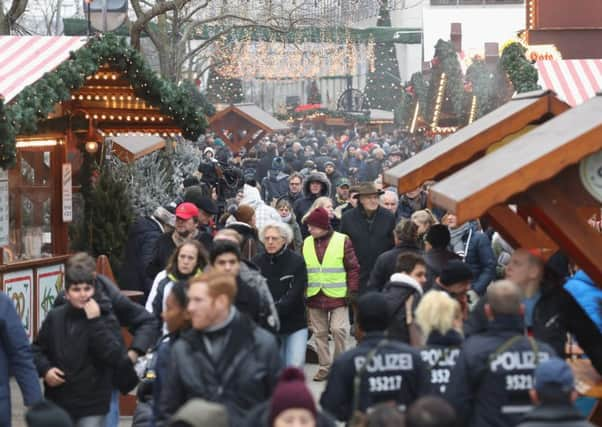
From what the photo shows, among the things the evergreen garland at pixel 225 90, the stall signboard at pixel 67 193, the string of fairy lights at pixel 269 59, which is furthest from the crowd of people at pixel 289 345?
the evergreen garland at pixel 225 90

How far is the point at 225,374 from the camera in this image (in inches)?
283

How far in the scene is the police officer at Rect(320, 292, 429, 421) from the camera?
7371 millimetres

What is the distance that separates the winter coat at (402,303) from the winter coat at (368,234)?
4.79m

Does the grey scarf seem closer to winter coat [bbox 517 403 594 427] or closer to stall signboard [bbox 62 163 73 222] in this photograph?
stall signboard [bbox 62 163 73 222]

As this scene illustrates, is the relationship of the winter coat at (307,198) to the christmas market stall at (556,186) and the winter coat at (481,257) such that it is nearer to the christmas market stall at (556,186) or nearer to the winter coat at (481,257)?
the winter coat at (481,257)

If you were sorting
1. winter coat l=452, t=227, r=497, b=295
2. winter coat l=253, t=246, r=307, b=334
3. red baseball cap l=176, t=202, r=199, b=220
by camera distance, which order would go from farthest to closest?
winter coat l=452, t=227, r=497, b=295, red baseball cap l=176, t=202, r=199, b=220, winter coat l=253, t=246, r=307, b=334

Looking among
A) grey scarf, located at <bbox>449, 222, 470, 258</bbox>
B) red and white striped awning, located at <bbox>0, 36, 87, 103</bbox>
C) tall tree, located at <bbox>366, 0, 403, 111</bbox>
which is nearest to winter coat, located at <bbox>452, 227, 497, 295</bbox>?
grey scarf, located at <bbox>449, 222, 470, 258</bbox>

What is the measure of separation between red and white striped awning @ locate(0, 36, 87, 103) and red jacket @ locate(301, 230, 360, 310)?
3114 mm

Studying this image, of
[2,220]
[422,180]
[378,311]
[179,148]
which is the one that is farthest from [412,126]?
[378,311]

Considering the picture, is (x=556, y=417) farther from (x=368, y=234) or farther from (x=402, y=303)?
(x=368, y=234)

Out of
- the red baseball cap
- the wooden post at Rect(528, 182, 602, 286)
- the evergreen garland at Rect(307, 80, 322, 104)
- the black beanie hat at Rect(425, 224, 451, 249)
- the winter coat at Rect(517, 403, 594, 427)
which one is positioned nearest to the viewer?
the winter coat at Rect(517, 403, 594, 427)

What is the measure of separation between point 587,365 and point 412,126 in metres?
32.8

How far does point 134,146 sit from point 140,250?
543 cm

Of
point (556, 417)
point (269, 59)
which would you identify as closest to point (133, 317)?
point (556, 417)
